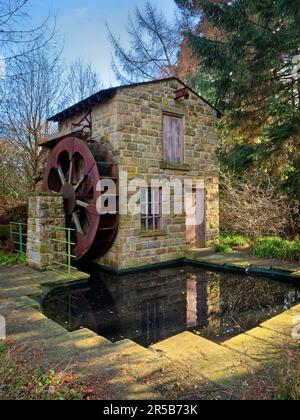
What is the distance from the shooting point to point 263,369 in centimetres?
246

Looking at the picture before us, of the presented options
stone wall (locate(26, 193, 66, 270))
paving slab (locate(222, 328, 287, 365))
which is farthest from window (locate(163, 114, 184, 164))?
paving slab (locate(222, 328, 287, 365))

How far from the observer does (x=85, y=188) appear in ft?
25.3

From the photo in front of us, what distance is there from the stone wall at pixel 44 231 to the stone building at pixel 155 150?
1082 millimetres

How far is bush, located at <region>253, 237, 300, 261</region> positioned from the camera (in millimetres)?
7000

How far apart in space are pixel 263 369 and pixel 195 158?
6532 millimetres

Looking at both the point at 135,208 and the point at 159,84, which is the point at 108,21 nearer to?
the point at 159,84

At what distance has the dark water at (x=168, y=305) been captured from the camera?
3.89 metres

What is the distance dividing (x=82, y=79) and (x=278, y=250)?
12742 mm

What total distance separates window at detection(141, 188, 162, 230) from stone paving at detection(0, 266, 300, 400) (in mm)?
4019

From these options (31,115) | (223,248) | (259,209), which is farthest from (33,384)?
(31,115)

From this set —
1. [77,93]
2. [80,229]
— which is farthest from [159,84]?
[77,93]

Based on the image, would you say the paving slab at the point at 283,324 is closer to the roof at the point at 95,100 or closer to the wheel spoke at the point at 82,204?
the wheel spoke at the point at 82,204

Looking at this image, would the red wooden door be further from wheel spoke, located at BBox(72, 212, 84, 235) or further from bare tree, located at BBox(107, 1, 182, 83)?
bare tree, located at BBox(107, 1, 182, 83)

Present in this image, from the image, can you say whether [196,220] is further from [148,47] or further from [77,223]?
[148,47]
